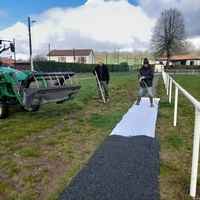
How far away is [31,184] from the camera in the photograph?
3689 millimetres

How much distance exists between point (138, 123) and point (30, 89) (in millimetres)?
2956

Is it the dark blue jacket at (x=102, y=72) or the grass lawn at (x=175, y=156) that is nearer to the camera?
the grass lawn at (x=175, y=156)

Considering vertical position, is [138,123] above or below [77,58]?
below

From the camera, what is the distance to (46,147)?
5.31 m

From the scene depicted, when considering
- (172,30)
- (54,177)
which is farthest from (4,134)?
(172,30)

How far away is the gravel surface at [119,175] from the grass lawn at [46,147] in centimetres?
18

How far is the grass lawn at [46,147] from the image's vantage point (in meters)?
3.65

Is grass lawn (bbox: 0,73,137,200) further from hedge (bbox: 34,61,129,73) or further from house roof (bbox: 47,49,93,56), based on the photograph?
house roof (bbox: 47,49,93,56)

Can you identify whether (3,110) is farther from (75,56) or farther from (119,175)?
(75,56)

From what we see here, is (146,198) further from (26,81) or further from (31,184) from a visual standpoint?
(26,81)

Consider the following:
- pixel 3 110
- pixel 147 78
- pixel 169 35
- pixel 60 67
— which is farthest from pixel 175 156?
pixel 169 35

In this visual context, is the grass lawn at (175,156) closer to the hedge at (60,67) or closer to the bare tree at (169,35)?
the hedge at (60,67)

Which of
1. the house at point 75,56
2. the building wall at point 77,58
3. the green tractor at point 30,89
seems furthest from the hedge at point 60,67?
the house at point 75,56

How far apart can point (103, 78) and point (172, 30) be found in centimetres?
6116
